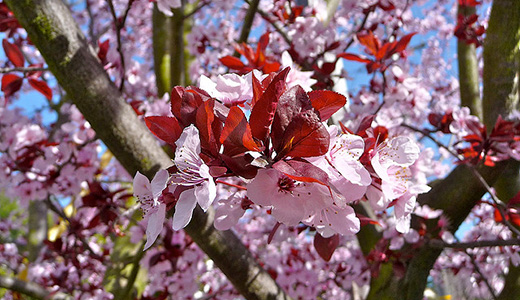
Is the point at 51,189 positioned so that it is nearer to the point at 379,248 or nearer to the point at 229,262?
the point at 229,262

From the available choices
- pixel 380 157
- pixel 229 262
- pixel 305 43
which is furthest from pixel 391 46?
pixel 229 262

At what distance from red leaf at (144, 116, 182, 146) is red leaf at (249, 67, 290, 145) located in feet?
0.44

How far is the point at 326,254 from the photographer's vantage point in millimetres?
761

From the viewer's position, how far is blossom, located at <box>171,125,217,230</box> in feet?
1.60

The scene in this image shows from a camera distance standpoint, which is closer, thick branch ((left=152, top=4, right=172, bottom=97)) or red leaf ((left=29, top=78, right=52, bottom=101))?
red leaf ((left=29, top=78, right=52, bottom=101))

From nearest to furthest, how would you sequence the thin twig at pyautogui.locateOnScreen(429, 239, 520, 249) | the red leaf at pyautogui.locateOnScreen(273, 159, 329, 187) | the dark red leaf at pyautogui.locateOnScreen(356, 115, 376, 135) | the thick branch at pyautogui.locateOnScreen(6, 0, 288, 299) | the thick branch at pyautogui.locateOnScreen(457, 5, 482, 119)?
1. the red leaf at pyautogui.locateOnScreen(273, 159, 329, 187)
2. the dark red leaf at pyautogui.locateOnScreen(356, 115, 376, 135)
3. the thin twig at pyautogui.locateOnScreen(429, 239, 520, 249)
4. the thick branch at pyautogui.locateOnScreen(6, 0, 288, 299)
5. the thick branch at pyautogui.locateOnScreen(457, 5, 482, 119)

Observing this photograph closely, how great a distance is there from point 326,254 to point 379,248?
62 centimetres

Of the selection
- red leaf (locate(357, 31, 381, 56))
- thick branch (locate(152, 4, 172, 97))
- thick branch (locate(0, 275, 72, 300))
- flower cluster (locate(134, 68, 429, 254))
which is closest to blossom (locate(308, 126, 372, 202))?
flower cluster (locate(134, 68, 429, 254))

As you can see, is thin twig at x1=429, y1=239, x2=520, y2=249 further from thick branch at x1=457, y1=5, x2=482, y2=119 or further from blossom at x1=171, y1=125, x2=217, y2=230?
thick branch at x1=457, y1=5, x2=482, y2=119

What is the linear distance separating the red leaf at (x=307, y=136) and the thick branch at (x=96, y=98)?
25.8 inches

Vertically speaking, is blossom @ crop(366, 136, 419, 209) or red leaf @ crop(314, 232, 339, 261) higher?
blossom @ crop(366, 136, 419, 209)

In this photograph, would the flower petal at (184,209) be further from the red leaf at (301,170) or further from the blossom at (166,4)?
the blossom at (166,4)

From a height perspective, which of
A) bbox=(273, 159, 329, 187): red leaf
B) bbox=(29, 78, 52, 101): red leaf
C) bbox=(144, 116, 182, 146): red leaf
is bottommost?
bbox=(29, 78, 52, 101): red leaf

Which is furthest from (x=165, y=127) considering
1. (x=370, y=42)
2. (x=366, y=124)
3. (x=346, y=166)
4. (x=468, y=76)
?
(x=468, y=76)
